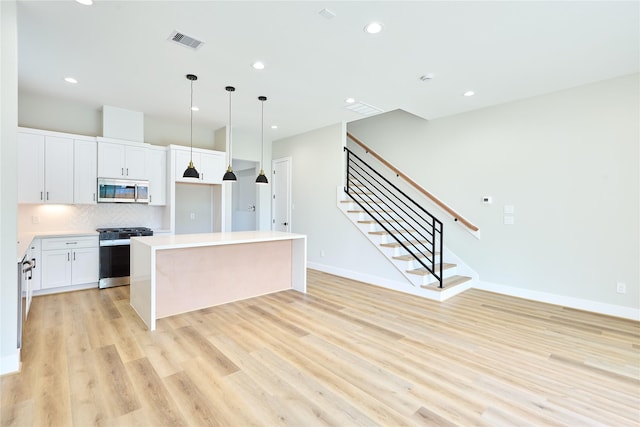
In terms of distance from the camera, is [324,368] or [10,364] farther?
[324,368]

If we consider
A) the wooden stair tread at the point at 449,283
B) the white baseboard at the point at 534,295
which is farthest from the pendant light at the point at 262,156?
the wooden stair tread at the point at 449,283

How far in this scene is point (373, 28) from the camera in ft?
9.02

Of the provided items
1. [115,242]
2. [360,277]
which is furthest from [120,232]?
[360,277]

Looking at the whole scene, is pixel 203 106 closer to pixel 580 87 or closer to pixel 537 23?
pixel 537 23

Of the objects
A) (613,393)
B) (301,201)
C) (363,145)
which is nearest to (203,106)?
(301,201)

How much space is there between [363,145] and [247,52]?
12.1 ft

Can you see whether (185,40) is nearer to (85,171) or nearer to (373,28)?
(373,28)

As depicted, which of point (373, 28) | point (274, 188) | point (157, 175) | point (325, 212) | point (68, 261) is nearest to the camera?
point (373, 28)

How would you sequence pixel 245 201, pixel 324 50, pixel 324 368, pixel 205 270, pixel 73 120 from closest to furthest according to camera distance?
pixel 324 368 → pixel 324 50 → pixel 205 270 → pixel 73 120 → pixel 245 201

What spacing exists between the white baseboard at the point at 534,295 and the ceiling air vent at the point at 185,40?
4.13m

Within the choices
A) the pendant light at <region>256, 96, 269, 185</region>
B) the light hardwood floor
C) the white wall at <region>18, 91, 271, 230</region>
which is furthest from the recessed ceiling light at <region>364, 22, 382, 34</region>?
the white wall at <region>18, 91, 271, 230</region>

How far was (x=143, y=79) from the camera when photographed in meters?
3.87

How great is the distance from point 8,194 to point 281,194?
5.05 meters

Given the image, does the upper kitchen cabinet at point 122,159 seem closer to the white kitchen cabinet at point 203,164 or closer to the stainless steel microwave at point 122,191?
the stainless steel microwave at point 122,191
